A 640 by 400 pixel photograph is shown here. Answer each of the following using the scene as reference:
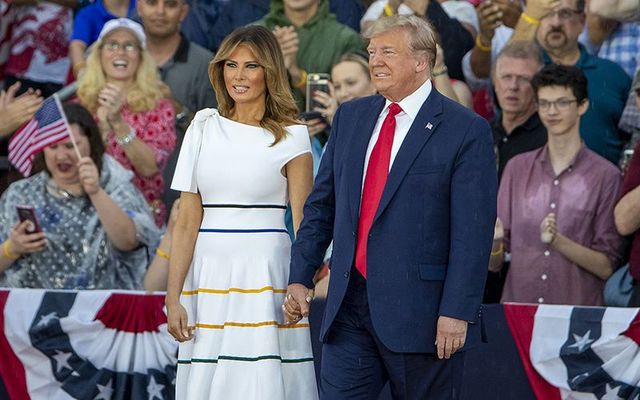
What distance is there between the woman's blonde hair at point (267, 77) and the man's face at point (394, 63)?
0.73 metres

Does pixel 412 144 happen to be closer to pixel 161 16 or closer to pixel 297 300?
pixel 297 300

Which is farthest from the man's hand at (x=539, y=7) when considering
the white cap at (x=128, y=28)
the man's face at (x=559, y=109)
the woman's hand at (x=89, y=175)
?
the woman's hand at (x=89, y=175)

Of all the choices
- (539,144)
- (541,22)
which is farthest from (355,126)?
(541,22)

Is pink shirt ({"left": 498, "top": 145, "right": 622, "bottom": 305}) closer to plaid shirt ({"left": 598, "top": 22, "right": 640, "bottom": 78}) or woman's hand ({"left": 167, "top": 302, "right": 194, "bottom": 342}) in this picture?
plaid shirt ({"left": 598, "top": 22, "right": 640, "bottom": 78})

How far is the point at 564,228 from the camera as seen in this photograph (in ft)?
25.9

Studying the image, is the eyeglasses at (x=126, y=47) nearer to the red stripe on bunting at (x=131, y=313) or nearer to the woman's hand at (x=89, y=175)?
the woman's hand at (x=89, y=175)

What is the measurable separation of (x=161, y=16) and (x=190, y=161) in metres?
4.43

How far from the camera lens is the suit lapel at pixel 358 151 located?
5520 mm

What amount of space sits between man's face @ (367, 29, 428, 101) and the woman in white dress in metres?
0.74

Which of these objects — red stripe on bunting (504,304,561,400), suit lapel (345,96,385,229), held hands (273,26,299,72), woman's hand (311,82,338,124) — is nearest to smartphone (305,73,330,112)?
woman's hand (311,82,338,124)

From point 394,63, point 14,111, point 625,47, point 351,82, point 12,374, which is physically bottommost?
point 12,374

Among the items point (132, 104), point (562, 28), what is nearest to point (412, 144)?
point (562, 28)

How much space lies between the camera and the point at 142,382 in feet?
25.3

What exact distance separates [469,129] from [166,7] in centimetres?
544
